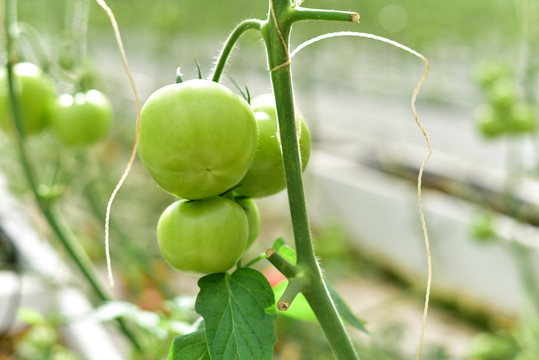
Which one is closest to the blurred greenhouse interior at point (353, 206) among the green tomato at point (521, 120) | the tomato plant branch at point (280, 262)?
the green tomato at point (521, 120)

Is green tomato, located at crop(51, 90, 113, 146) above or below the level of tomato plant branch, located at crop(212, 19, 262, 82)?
below

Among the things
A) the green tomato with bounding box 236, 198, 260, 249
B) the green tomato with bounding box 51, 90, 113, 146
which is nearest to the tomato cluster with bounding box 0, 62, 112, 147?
the green tomato with bounding box 51, 90, 113, 146

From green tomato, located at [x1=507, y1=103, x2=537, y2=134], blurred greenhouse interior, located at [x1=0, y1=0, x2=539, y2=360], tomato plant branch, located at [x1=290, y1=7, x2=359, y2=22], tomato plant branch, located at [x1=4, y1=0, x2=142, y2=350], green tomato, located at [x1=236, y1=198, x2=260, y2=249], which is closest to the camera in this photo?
tomato plant branch, located at [x1=290, y1=7, x2=359, y2=22]

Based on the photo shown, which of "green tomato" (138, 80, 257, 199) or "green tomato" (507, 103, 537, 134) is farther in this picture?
"green tomato" (507, 103, 537, 134)

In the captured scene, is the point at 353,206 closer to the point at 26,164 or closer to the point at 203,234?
the point at 26,164

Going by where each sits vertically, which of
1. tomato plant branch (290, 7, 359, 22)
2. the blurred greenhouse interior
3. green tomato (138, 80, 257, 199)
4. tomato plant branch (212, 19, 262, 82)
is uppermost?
tomato plant branch (290, 7, 359, 22)

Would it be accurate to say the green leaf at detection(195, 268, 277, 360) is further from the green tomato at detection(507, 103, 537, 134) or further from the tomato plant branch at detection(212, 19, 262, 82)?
the green tomato at detection(507, 103, 537, 134)
